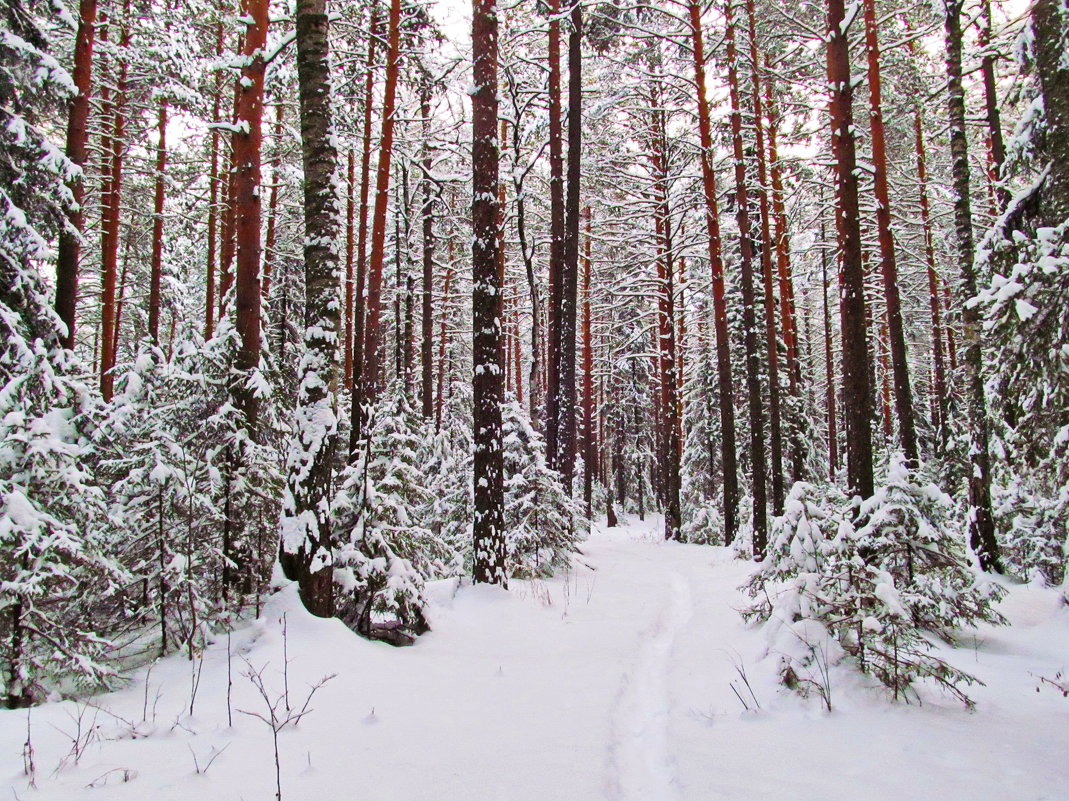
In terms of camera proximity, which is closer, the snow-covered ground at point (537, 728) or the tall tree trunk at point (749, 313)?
the snow-covered ground at point (537, 728)

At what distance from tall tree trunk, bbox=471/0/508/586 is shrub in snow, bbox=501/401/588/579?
2071 mm

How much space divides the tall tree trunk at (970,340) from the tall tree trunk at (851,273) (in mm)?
3650

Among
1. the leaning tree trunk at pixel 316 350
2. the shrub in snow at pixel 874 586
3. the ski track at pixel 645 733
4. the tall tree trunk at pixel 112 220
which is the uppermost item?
the tall tree trunk at pixel 112 220

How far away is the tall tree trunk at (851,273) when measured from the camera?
7.54 meters

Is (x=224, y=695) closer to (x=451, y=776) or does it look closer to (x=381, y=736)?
(x=381, y=736)

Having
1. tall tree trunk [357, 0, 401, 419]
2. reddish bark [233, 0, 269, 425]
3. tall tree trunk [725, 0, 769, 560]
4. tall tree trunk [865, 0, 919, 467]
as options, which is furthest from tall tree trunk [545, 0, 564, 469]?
reddish bark [233, 0, 269, 425]

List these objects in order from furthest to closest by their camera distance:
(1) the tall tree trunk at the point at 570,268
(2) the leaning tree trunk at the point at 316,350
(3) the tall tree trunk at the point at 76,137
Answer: (1) the tall tree trunk at the point at 570,268 → (3) the tall tree trunk at the point at 76,137 → (2) the leaning tree trunk at the point at 316,350

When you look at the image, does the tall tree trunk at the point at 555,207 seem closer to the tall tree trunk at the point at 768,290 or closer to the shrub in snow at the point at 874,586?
the tall tree trunk at the point at 768,290

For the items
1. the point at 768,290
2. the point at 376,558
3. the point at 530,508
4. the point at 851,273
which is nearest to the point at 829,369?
the point at 768,290

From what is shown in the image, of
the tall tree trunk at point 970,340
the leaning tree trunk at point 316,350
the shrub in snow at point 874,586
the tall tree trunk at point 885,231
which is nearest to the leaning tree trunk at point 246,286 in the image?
the leaning tree trunk at point 316,350

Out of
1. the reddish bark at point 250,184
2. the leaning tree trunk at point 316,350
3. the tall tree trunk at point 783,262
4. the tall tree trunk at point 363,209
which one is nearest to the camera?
the leaning tree trunk at point 316,350

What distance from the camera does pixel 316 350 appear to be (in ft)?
18.9

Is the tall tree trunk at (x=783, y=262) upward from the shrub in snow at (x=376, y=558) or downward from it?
upward

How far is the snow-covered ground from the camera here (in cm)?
298
